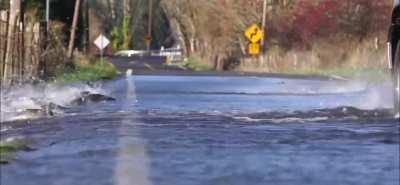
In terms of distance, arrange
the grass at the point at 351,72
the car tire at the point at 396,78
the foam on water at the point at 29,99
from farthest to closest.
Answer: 1. the grass at the point at 351,72
2. the foam on water at the point at 29,99
3. the car tire at the point at 396,78

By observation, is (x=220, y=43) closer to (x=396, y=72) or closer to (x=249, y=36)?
(x=249, y=36)

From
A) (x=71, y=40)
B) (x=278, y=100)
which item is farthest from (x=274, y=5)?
(x=278, y=100)

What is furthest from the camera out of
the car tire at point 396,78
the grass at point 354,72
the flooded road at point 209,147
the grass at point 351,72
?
the grass at point 354,72

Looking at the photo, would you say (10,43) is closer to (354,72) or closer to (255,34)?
(354,72)

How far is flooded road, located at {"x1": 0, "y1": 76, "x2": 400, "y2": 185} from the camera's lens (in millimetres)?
8938

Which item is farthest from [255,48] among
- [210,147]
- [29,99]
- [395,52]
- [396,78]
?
[210,147]

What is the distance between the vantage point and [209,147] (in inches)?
441

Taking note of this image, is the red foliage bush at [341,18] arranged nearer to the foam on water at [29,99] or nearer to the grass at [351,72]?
the grass at [351,72]

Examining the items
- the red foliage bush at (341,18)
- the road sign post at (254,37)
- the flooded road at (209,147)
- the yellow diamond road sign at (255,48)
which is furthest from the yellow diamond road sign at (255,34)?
the flooded road at (209,147)

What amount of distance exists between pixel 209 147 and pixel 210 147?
1 cm

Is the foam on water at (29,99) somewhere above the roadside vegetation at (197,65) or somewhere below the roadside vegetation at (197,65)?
above

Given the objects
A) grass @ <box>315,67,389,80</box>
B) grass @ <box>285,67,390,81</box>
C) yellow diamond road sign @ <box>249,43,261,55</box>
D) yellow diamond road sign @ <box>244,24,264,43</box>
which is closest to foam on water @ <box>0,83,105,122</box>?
grass @ <box>285,67,390,81</box>

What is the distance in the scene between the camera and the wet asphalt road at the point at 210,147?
894 cm

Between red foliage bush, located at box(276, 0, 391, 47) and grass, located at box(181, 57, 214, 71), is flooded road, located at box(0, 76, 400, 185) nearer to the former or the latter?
red foliage bush, located at box(276, 0, 391, 47)
